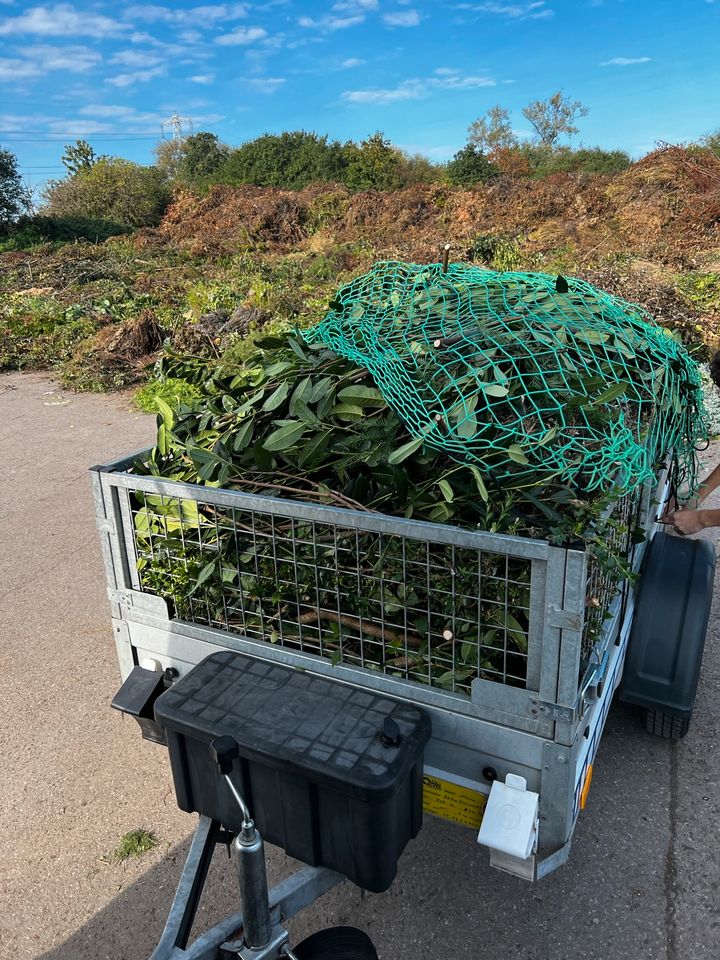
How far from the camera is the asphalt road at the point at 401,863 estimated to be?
6.56 ft

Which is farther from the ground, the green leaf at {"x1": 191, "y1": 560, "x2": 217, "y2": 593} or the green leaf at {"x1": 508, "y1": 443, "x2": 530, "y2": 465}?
the green leaf at {"x1": 508, "y1": 443, "x2": 530, "y2": 465}

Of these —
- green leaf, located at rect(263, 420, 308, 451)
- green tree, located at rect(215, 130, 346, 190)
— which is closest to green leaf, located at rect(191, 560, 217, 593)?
green leaf, located at rect(263, 420, 308, 451)

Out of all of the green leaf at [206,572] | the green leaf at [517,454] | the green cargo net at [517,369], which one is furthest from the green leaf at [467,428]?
the green leaf at [206,572]

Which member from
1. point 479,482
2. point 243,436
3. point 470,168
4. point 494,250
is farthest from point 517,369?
point 470,168

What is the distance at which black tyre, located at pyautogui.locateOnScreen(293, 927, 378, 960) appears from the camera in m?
1.64

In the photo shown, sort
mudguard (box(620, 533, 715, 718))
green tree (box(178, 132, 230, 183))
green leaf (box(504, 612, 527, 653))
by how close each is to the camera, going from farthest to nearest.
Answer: green tree (box(178, 132, 230, 183))
mudguard (box(620, 533, 715, 718))
green leaf (box(504, 612, 527, 653))

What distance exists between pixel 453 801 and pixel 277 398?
1.28 metres

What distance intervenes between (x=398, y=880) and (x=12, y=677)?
220cm

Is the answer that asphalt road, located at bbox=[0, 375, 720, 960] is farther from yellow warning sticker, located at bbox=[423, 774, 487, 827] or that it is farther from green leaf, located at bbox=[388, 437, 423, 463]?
green leaf, located at bbox=[388, 437, 423, 463]

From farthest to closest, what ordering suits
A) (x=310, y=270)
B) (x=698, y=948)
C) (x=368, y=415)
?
(x=310, y=270) → (x=368, y=415) → (x=698, y=948)

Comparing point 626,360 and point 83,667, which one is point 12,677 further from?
point 626,360

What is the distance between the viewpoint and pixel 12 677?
3.31 metres

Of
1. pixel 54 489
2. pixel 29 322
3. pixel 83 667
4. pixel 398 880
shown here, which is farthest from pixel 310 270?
pixel 398 880

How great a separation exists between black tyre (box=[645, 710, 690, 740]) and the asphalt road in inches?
2.7
